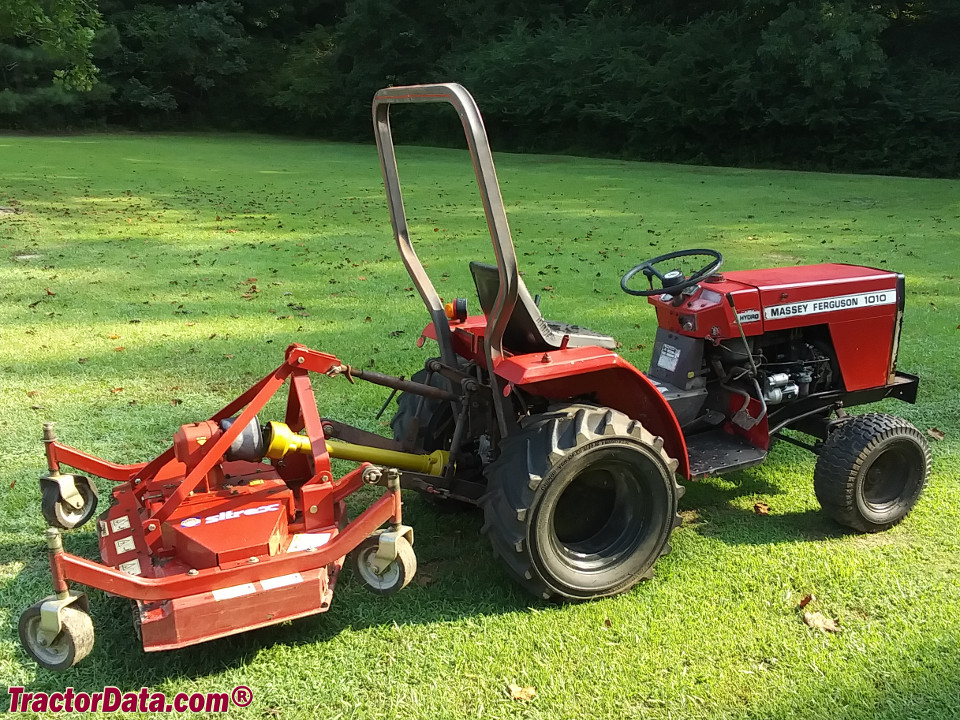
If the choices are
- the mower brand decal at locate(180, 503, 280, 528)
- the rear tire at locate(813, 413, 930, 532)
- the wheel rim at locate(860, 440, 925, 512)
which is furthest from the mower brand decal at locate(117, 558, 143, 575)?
the wheel rim at locate(860, 440, 925, 512)

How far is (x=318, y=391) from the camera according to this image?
5.18 m

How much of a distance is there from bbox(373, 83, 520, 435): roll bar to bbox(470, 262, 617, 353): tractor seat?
148 millimetres

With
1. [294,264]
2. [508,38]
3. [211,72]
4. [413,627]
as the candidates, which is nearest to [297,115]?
[211,72]

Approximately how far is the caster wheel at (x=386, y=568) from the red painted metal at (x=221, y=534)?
2.5 inches

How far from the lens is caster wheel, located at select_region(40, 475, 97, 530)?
292cm

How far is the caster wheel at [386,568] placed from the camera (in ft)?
8.57

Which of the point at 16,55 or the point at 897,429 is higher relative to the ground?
the point at 16,55

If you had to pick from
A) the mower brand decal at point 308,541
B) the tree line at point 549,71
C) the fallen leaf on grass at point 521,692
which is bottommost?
the fallen leaf on grass at point 521,692

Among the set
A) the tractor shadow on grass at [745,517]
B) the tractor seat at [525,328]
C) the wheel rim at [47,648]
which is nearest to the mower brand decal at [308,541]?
the wheel rim at [47,648]

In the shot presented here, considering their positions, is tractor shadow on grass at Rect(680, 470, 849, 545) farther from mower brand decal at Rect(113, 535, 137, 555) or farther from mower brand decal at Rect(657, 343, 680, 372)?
mower brand decal at Rect(113, 535, 137, 555)

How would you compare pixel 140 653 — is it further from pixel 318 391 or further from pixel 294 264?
pixel 294 264

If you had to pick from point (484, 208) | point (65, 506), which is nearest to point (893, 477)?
point (484, 208)

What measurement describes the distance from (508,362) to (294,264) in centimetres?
674

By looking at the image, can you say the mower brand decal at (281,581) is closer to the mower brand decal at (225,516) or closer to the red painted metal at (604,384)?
the mower brand decal at (225,516)
